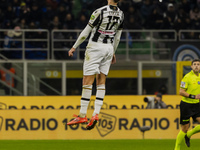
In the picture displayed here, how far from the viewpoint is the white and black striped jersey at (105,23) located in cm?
1005

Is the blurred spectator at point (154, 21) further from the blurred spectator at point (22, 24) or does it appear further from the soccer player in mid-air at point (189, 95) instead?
the soccer player in mid-air at point (189, 95)

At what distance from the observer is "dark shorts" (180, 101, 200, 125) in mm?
13203

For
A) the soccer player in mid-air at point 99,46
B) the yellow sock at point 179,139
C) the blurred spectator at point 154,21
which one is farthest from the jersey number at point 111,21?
the blurred spectator at point 154,21

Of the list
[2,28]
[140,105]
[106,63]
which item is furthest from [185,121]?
[2,28]

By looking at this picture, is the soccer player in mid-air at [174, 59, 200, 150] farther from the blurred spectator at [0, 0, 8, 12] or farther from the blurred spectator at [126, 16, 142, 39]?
the blurred spectator at [0, 0, 8, 12]

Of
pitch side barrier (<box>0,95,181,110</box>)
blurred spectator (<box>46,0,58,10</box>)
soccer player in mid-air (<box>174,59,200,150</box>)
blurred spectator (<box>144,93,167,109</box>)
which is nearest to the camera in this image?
soccer player in mid-air (<box>174,59,200,150</box>)

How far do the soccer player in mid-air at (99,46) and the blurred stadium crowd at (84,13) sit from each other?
1177 cm

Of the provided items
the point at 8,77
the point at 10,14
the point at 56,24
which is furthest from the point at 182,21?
the point at 8,77

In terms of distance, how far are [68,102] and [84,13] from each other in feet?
13.3

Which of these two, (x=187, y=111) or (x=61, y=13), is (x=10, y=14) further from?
(x=187, y=111)

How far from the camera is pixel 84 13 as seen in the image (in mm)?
22766

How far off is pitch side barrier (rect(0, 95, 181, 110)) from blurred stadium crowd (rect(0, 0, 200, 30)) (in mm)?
2997
